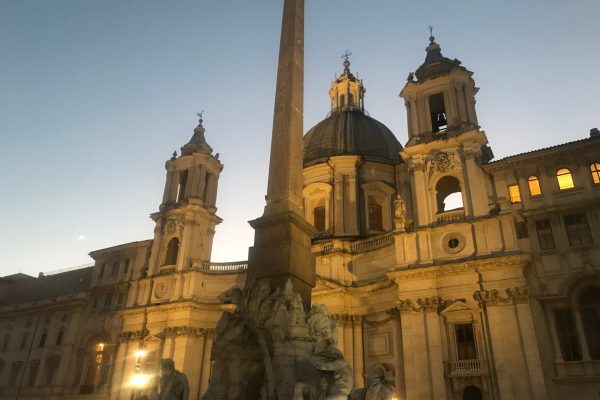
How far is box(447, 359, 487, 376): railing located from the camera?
69.9ft

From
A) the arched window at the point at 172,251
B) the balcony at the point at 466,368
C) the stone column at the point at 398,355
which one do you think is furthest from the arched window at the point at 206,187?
the balcony at the point at 466,368

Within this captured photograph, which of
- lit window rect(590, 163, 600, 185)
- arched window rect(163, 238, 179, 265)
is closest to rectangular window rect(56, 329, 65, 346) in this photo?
arched window rect(163, 238, 179, 265)

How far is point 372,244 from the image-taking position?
28703mm

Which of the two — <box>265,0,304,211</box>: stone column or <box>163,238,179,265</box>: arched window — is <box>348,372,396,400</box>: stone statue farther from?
<box>163,238,179,265</box>: arched window

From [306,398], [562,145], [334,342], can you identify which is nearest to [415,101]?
[562,145]

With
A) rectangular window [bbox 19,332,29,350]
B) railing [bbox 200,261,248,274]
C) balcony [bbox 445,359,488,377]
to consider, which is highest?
railing [bbox 200,261,248,274]

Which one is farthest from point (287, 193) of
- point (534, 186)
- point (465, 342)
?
point (534, 186)

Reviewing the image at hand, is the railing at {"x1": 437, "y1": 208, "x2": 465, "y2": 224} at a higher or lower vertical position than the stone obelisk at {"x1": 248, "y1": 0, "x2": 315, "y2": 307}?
higher

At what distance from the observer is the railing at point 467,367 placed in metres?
21.3

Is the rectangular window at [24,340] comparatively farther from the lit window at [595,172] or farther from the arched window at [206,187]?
the lit window at [595,172]

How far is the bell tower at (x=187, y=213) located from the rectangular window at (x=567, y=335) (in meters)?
22.5

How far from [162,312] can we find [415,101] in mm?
22023

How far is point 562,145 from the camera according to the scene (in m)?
23.8

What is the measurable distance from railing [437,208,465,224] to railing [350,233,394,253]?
3089 mm
